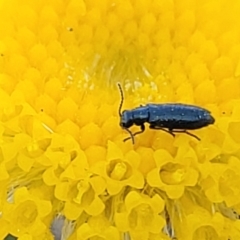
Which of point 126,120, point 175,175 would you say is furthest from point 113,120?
point 175,175

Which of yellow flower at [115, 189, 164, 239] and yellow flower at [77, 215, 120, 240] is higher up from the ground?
yellow flower at [115, 189, 164, 239]

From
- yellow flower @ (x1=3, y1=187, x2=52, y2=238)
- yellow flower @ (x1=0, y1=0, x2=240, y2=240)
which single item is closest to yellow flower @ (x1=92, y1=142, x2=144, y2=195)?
yellow flower @ (x1=0, y1=0, x2=240, y2=240)

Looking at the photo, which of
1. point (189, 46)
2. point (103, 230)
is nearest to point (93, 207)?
point (103, 230)

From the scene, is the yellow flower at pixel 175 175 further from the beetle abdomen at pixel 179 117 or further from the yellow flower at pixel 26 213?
the yellow flower at pixel 26 213

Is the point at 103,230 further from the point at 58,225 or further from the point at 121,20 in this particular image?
the point at 121,20

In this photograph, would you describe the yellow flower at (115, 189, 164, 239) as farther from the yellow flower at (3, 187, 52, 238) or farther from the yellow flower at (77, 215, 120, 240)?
the yellow flower at (3, 187, 52, 238)

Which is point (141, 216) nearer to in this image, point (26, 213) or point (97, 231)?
point (97, 231)
